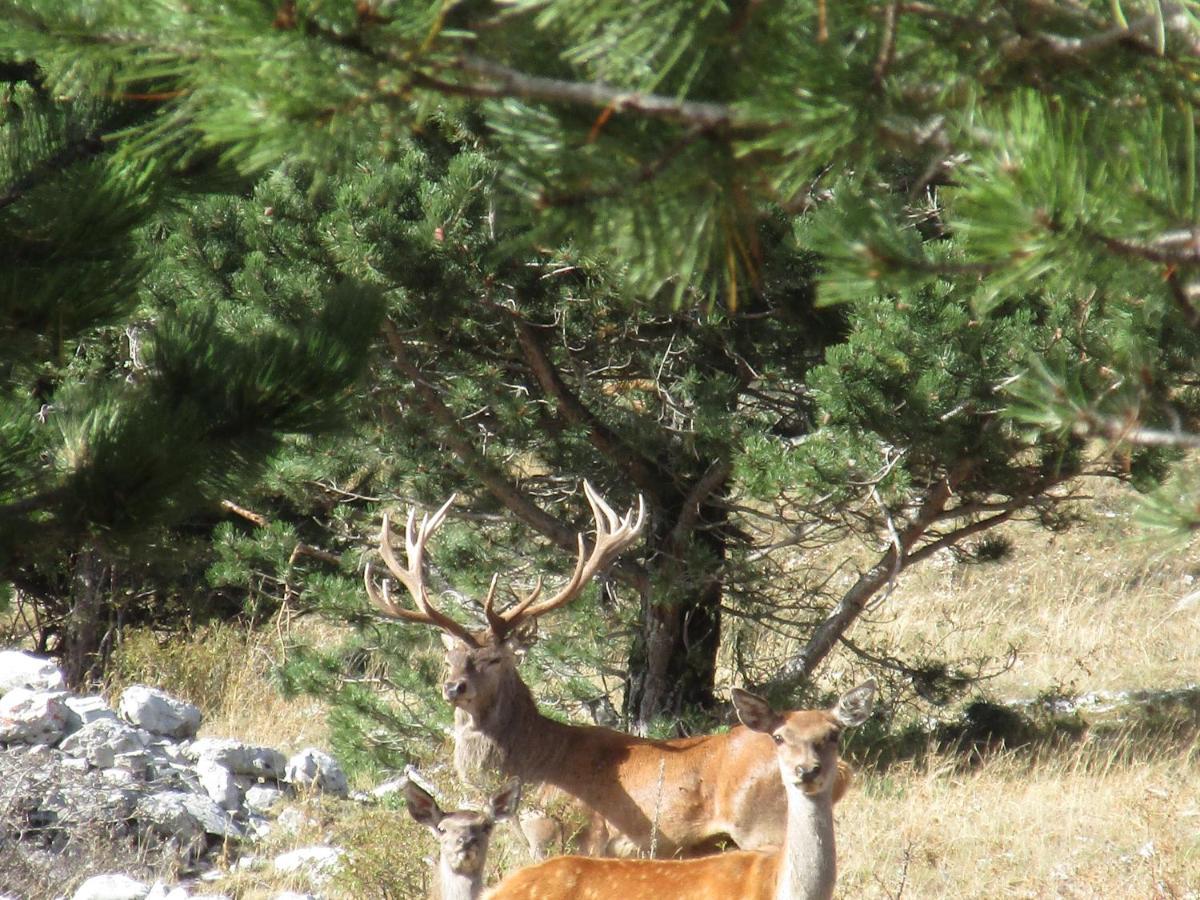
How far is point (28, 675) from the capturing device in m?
9.33

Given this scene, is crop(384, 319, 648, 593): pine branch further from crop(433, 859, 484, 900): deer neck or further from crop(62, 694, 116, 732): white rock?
crop(433, 859, 484, 900): deer neck

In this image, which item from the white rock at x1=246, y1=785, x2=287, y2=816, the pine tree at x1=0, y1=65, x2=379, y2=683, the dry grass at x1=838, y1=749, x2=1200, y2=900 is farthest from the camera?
the white rock at x1=246, y1=785, x2=287, y2=816

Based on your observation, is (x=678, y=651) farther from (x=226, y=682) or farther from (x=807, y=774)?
(x=226, y=682)

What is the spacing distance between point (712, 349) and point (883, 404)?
171 cm

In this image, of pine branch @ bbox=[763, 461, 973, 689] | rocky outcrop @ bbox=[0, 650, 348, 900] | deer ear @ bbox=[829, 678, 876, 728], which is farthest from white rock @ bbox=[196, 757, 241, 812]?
deer ear @ bbox=[829, 678, 876, 728]

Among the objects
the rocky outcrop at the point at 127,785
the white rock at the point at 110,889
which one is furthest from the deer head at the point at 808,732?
the white rock at the point at 110,889

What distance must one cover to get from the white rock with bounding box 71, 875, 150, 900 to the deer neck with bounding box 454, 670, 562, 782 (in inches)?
74.5

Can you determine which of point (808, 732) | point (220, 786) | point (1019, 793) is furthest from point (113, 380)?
point (1019, 793)

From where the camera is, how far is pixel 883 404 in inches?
268

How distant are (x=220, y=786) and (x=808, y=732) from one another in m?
4.16

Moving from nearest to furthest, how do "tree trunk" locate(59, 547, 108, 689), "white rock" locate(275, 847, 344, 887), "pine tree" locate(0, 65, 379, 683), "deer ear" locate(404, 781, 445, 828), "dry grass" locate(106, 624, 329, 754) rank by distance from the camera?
1. "pine tree" locate(0, 65, 379, 683)
2. "deer ear" locate(404, 781, 445, 828)
3. "white rock" locate(275, 847, 344, 887)
4. "dry grass" locate(106, 624, 329, 754)
5. "tree trunk" locate(59, 547, 108, 689)

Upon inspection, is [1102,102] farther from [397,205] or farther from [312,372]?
[397,205]

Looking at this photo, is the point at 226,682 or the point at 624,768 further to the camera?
the point at 226,682

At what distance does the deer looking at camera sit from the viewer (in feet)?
22.9
